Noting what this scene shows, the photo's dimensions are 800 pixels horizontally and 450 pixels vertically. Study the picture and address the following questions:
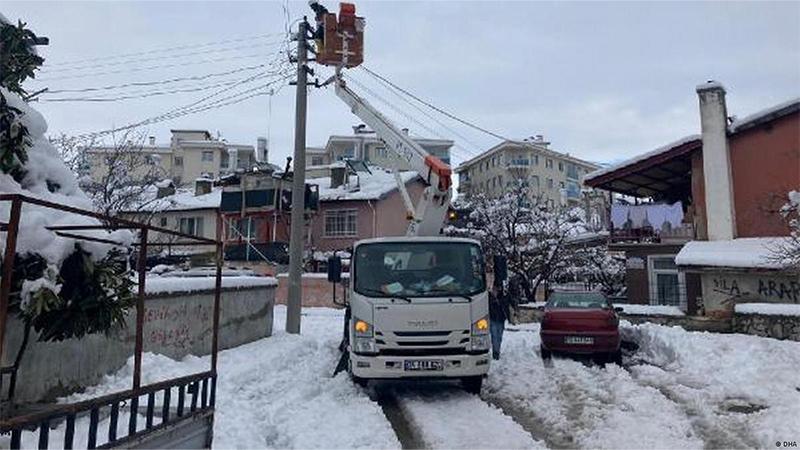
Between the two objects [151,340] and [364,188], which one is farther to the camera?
[364,188]

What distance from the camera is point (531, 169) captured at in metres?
67.4

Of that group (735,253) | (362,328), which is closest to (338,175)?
(735,253)

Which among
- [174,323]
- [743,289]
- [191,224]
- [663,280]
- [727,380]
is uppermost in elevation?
[191,224]

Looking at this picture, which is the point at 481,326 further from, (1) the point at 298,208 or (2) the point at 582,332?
(1) the point at 298,208

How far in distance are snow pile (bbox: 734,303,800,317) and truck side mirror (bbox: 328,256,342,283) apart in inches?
467

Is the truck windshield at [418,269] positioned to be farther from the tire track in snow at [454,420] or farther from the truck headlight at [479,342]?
the tire track in snow at [454,420]

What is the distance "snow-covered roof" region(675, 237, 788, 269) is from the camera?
1802cm

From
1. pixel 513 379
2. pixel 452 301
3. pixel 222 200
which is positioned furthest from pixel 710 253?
pixel 222 200

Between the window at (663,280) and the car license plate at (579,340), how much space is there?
1253cm

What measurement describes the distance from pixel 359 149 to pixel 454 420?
49.4 m

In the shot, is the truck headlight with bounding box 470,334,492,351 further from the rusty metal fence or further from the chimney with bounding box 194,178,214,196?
the chimney with bounding box 194,178,214,196

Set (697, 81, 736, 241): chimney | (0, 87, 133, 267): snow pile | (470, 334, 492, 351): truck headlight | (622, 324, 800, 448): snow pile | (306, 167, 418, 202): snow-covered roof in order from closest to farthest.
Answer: (0, 87, 133, 267): snow pile, (622, 324, 800, 448): snow pile, (470, 334, 492, 351): truck headlight, (697, 81, 736, 241): chimney, (306, 167, 418, 202): snow-covered roof

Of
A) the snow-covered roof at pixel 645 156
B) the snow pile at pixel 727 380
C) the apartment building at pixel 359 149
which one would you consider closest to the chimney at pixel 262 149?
the apartment building at pixel 359 149

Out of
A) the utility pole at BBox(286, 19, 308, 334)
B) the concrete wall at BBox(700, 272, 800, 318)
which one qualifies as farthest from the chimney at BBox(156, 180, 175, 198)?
the concrete wall at BBox(700, 272, 800, 318)
